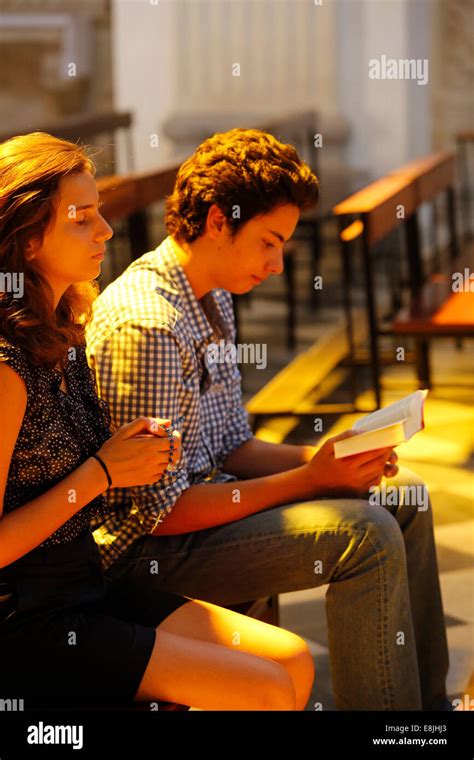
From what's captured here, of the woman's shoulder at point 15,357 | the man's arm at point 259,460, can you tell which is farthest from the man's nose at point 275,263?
the woman's shoulder at point 15,357

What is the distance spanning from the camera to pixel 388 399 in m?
5.42

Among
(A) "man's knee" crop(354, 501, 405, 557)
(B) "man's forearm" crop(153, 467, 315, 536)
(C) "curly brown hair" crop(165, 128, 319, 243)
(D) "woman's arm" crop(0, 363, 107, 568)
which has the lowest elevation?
(A) "man's knee" crop(354, 501, 405, 557)

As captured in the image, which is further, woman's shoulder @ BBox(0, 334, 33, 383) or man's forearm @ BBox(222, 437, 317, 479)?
man's forearm @ BBox(222, 437, 317, 479)

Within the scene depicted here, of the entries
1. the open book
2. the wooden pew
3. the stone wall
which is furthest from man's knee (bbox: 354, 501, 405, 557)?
the stone wall

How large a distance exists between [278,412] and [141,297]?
2547 millimetres

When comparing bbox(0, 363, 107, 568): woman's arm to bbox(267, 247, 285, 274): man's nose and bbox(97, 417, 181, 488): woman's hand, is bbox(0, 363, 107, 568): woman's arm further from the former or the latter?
bbox(267, 247, 285, 274): man's nose

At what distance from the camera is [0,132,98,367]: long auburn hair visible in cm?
186

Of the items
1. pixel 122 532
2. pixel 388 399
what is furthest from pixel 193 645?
pixel 388 399

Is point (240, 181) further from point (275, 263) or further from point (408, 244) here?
point (408, 244)

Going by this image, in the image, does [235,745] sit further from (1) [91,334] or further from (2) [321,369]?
(2) [321,369]

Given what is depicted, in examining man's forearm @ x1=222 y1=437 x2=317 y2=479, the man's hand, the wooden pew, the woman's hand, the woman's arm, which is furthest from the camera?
the wooden pew

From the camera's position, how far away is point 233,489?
2230 mm

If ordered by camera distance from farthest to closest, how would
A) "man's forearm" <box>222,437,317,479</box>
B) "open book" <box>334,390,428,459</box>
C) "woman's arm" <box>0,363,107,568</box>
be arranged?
"man's forearm" <box>222,437,317,479</box>, "open book" <box>334,390,428,459</box>, "woman's arm" <box>0,363,107,568</box>

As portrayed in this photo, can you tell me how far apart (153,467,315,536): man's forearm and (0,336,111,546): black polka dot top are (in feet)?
0.78
